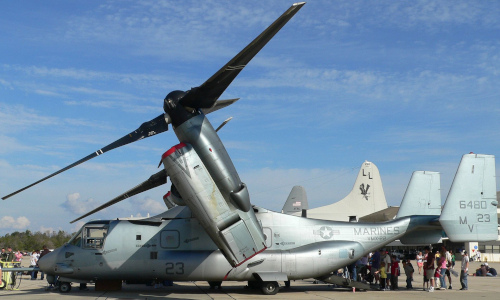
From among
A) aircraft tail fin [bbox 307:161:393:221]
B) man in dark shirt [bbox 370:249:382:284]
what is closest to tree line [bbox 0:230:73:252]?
aircraft tail fin [bbox 307:161:393:221]

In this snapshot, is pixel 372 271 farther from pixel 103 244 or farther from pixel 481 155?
pixel 103 244

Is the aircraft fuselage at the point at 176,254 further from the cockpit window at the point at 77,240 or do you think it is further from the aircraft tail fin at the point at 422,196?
the aircraft tail fin at the point at 422,196

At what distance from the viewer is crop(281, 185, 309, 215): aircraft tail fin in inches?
1711

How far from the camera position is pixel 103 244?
56.6 ft

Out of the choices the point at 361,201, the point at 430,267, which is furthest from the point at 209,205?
the point at 361,201

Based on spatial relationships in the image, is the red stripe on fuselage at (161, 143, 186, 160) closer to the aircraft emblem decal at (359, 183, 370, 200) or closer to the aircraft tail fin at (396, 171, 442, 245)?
the aircraft tail fin at (396, 171, 442, 245)

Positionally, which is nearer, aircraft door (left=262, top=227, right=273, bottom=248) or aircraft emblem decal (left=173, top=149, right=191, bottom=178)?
aircraft emblem decal (left=173, top=149, right=191, bottom=178)

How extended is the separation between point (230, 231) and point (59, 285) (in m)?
7.38

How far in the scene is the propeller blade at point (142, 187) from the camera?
17.2 meters

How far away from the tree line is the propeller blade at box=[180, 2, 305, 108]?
3837 inches

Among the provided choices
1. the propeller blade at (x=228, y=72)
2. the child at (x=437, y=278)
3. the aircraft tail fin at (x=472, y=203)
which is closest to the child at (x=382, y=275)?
the child at (x=437, y=278)

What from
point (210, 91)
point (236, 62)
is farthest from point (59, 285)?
point (236, 62)

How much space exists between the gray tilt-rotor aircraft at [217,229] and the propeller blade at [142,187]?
0.04 metres

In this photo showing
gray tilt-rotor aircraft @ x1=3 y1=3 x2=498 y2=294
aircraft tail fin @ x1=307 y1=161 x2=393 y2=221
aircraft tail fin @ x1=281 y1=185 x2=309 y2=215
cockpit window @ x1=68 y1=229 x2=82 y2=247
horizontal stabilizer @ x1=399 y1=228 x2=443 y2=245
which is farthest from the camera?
aircraft tail fin @ x1=307 y1=161 x2=393 y2=221
